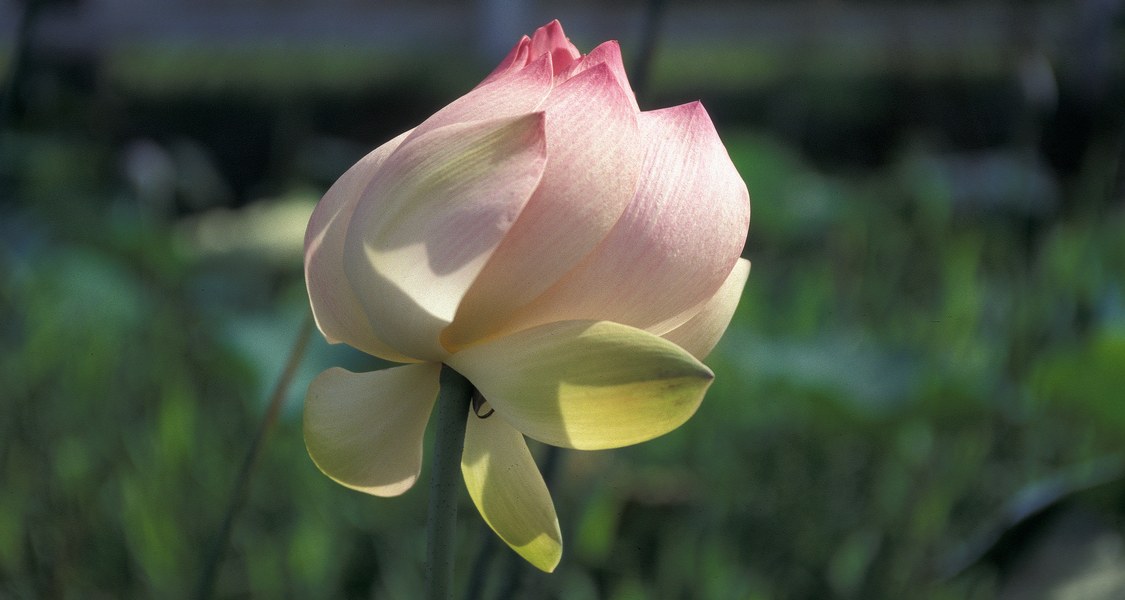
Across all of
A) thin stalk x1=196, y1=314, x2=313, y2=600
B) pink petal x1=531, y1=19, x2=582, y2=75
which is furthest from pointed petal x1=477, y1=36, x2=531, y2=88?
thin stalk x1=196, y1=314, x2=313, y2=600

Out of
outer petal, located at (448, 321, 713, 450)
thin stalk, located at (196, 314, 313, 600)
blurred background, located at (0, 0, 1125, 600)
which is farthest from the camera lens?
blurred background, located at (0, 0, 1125, 600)

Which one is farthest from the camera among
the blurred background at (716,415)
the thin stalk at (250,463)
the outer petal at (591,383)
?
the blurred background at (716,415)

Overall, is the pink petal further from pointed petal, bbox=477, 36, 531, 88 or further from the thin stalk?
the thin stalk

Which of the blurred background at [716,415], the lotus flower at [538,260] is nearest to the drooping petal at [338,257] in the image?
the lotus flower at [538,260]

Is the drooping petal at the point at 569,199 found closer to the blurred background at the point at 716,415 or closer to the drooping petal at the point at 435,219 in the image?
the drooping petal at the point at 435,219

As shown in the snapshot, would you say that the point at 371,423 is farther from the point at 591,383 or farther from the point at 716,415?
the point at 716,415

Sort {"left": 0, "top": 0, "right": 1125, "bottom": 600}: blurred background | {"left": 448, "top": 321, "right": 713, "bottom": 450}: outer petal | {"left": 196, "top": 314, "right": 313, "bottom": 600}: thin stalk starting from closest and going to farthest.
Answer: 1. {"left": 448, "top": 321, "right": 713, "bottom": 450}: outer petal
2. {"left": 196, "top": 314, "right": 313, "bottom": 600}: thin stalk
3. {"left": 0, "top": 0, "right": 1125, "bottom": 600}: blurred background

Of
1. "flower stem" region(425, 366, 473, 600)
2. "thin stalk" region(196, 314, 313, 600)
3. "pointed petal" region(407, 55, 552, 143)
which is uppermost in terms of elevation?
"pointed petal" region(407, 55, 552, 143)

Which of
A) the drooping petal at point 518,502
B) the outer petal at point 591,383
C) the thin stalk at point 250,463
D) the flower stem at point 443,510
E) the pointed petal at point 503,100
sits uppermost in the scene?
the pointed petal at point 503,100
